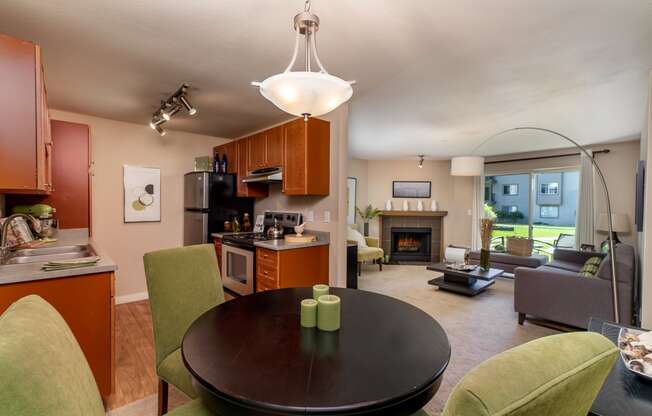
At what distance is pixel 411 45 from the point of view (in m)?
2.01

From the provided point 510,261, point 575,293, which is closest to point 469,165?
point 575,293

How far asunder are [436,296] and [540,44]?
3266 mm

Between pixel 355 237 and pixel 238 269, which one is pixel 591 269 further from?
pixel 238 269

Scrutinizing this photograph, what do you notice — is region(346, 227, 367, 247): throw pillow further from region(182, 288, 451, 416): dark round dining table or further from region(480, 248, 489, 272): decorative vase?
region(182, 288, 451, 416): dark round dining table

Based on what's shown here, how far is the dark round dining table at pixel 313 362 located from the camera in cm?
80

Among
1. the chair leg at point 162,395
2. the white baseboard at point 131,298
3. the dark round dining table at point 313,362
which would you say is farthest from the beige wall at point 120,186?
the dark round dining table at point 313,362

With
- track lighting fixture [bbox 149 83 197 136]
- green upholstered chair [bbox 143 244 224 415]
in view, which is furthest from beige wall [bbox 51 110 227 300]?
green upholstered chair [bbox 143 244 224 415]

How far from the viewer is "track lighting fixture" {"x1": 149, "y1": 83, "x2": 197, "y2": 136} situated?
105 inches

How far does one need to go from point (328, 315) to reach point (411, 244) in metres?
6.25

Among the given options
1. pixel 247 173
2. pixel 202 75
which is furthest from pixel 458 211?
pixel 202 75

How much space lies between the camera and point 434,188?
7.05 metres

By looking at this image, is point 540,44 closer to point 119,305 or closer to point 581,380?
point 581,380

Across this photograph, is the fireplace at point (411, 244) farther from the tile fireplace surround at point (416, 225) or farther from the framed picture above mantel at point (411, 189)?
the framed picture above mantel at point (411, 189)

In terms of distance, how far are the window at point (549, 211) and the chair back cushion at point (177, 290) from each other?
638 centimetres
